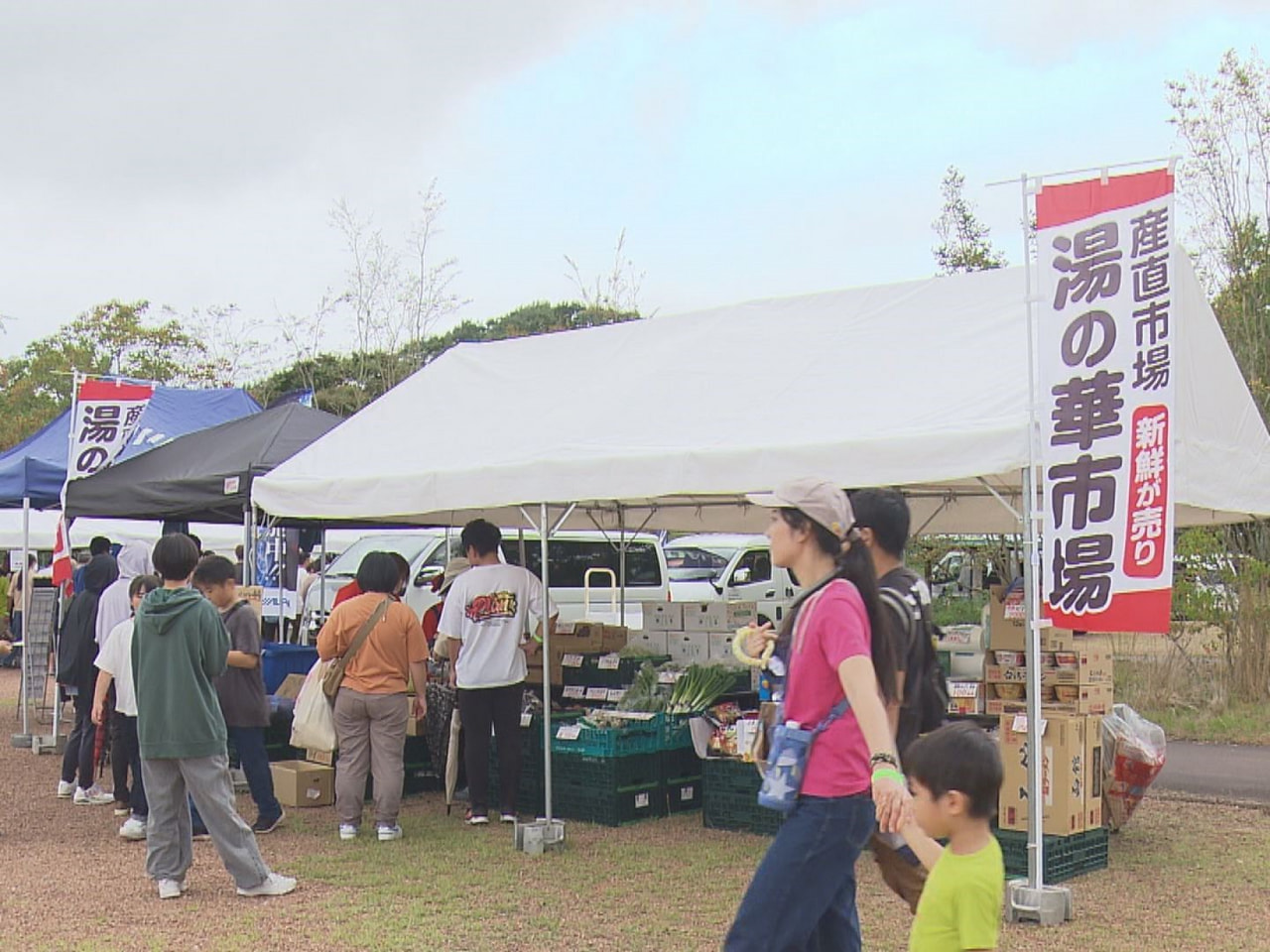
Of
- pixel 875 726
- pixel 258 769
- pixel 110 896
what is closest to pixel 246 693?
pixel 258 769

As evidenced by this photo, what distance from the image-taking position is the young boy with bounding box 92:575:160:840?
7.72 m

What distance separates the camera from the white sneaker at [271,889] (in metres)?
6.69

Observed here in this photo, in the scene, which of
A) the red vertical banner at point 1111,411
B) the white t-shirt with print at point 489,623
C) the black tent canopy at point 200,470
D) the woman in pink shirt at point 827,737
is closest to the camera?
the woman in pink shirt at point 827,737

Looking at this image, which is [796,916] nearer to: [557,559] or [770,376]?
[770,376]

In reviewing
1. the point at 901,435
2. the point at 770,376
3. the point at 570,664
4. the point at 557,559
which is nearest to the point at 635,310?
the point at 557,559

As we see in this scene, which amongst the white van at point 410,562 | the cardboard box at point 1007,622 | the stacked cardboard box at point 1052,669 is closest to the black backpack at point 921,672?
the stacked cardboard box at point 1052,669

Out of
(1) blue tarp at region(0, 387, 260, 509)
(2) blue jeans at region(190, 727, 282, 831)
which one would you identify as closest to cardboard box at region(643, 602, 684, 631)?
(2) blue jeans at region(190, 727, 282, 831)

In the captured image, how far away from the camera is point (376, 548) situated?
59.0 ft

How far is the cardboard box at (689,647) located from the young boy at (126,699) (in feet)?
11.8

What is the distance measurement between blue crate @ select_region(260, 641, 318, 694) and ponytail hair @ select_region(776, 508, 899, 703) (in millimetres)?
6953

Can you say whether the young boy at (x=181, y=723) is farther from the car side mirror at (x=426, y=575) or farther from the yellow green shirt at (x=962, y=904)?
the car side mirror at (x=426, y=575)

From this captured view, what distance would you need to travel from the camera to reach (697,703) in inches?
340

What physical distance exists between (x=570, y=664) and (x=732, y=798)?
6.36 ft

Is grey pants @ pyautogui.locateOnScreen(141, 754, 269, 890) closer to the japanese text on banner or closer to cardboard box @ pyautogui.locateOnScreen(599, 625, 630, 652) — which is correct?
cardboard box @ pyautogui.locateOnScreen(599, 625, 630, 652)
